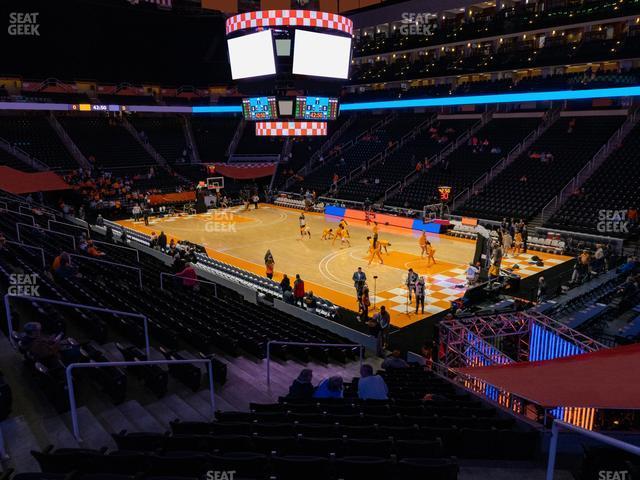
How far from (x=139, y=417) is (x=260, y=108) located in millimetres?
15748

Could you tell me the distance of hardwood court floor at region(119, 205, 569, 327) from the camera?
18.5m

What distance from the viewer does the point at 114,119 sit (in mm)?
48875

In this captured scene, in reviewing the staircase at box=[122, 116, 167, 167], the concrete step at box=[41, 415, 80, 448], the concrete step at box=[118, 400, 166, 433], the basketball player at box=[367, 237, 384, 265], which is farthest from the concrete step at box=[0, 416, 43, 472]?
the staircase at box=[122, 116, 167, 167]

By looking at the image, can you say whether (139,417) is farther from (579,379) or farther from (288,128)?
(288,128)

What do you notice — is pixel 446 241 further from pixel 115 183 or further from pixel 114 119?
pixel 114 119

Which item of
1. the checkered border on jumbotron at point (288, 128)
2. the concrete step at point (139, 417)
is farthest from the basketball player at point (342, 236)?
the concrete step at point (139, 417)

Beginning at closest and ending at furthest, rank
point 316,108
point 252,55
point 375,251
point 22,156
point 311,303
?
point 311,303, point 252,55, point 316,108, point 375,251, point 22,156

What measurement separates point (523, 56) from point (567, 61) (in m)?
3.80

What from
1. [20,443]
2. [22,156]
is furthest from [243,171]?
[20,443]

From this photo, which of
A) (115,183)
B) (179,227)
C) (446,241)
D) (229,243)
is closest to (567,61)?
(446,241)

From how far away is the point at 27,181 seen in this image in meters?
32.8

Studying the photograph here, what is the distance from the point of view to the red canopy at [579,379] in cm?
568

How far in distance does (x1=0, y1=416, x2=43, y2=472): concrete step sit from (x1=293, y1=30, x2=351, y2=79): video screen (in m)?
16.2

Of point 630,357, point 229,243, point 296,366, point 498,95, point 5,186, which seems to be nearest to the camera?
point 630,357
